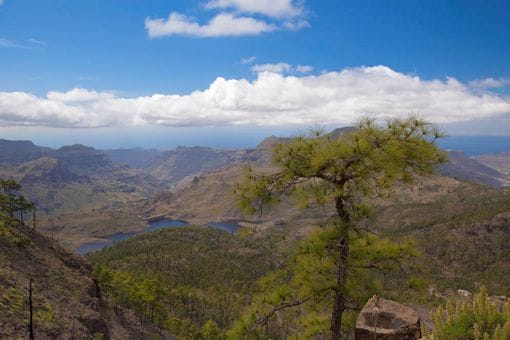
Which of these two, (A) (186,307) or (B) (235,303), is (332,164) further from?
(B) (235,303)

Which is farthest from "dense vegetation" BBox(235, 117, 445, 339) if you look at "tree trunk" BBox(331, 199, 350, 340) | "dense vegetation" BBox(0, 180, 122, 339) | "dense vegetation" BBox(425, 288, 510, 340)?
"dense vegetation" BBox(0, 180, 122, 339)

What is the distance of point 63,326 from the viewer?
26469 millimetres

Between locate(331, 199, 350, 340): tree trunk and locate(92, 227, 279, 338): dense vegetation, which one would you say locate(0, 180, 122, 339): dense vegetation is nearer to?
locate(331, 199, 350, 340): tree trunk

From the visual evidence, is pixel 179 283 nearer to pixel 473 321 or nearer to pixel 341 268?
pixel 341 268

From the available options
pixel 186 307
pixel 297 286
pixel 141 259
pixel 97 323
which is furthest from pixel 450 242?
pixel 297 286

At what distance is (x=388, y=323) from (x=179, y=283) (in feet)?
464

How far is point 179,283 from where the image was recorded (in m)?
142

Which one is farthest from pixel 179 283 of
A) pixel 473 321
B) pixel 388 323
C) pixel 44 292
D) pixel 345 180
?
pixel 473 321

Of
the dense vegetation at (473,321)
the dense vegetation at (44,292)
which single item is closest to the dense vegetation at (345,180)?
the dense vegetation at (473,321)

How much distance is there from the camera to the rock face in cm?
1078

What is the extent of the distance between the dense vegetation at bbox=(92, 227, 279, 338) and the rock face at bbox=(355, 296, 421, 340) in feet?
148

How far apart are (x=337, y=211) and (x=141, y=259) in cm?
16482

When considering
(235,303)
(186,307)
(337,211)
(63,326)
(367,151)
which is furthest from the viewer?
(235,303)

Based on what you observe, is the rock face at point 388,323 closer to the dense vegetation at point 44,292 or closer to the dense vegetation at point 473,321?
the dense vegetation at point 473,321
